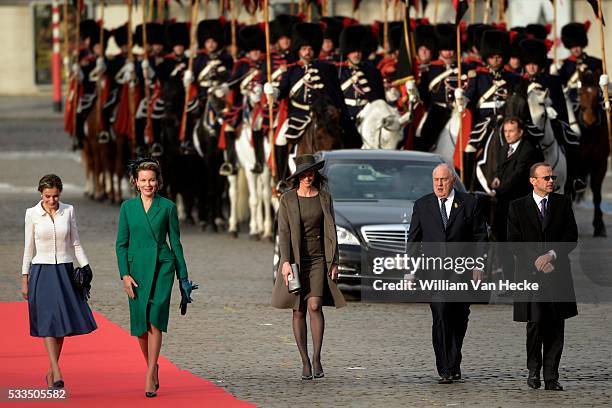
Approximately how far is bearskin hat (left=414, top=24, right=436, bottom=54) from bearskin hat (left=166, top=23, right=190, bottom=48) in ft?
15.3

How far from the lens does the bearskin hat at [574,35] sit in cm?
2708

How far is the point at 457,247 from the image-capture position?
44.4 ft

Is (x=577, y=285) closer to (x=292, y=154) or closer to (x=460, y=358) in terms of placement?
(x=292, y=154)

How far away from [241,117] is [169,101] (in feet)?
9.15

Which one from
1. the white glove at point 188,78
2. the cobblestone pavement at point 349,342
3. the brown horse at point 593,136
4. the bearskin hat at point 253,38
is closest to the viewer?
the cobblestone pavement at point 349,342

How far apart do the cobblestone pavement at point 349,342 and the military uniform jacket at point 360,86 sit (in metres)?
1.96

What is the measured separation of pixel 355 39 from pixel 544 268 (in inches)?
538

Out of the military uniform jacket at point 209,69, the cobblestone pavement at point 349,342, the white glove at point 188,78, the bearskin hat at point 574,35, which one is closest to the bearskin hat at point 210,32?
the military uniform jacket at point 209,69

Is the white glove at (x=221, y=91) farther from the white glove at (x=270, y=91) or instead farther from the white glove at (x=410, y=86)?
the white glove at (x=410, y=86)

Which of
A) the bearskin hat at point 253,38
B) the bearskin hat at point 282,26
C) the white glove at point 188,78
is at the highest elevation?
the bearskin hat at point 282,26

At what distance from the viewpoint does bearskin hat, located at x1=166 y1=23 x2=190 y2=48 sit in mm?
30025

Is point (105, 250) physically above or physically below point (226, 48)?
below

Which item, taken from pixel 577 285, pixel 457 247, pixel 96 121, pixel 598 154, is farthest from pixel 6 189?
pixel 457 247

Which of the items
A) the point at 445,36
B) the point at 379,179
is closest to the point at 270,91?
the point at 445,36
